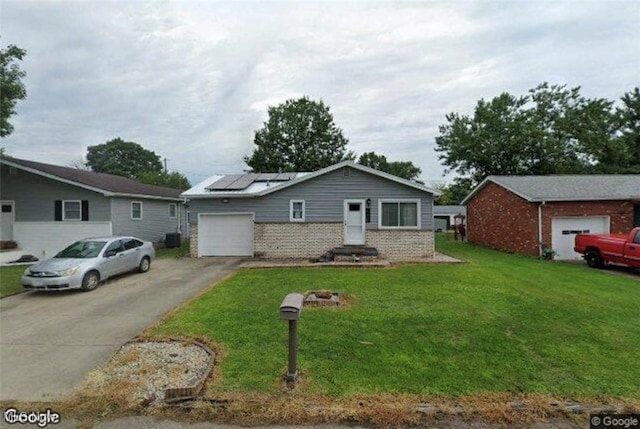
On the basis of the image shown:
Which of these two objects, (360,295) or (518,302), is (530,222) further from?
(360,295)

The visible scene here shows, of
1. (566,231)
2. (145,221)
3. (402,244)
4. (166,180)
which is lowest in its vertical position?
(402,244)

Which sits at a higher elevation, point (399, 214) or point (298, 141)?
point (298, 141)

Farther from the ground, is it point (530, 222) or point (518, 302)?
point (530, 222)

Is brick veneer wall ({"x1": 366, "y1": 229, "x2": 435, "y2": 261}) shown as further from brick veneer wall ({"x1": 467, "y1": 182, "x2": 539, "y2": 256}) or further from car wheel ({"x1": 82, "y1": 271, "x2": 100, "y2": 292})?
car wheel ({"x1": 82, "y1": 271, "x2": 100, "y2": 292})

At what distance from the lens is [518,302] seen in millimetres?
8438

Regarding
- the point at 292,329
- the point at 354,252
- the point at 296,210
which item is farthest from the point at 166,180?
the point at 292,329

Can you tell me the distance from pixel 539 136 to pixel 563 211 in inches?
705

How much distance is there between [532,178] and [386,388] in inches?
834

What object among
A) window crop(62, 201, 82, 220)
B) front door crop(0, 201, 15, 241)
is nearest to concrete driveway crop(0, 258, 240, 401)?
window crop(62, 201, 82, 220)

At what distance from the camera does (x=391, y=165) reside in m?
63.6

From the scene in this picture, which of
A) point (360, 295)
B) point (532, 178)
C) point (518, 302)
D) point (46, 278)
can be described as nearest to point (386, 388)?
point (360, 295)

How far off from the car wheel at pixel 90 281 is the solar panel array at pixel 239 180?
763 cm

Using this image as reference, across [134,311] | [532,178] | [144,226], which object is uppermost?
[532,178]

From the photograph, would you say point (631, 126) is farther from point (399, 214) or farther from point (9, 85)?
point (9, 85)
